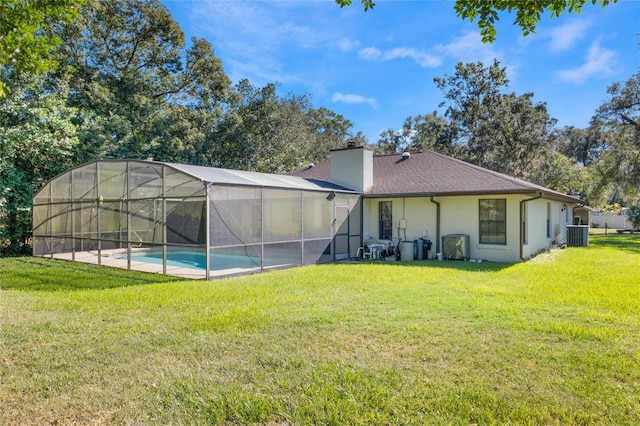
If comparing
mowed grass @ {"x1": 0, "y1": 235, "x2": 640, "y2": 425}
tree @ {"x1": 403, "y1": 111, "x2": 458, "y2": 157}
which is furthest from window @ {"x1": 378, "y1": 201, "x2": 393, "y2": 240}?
tree @ {"x1": 403, "y1": 111, "x2": 458, "y2": 157}

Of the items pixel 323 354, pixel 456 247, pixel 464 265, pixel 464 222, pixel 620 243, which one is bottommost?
pixel 323 354

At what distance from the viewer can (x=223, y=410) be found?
3.12 meters

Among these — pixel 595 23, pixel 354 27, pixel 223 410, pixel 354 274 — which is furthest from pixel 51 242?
pixel 595 23

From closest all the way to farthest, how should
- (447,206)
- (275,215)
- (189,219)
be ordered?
(189,219)
(275,215)
(447,206)

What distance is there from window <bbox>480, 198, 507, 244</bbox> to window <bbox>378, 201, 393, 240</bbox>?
306cm

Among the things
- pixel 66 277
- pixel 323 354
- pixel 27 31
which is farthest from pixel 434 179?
pixel 27 31

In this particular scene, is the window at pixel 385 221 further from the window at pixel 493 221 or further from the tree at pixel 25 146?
the tree at pixel 25 146

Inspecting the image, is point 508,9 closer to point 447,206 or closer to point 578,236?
point 447,206

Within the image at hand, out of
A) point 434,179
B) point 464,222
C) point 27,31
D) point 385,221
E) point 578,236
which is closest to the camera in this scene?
point 27,31

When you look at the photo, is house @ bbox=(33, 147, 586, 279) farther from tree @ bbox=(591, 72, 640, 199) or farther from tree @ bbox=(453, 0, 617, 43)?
tree @ bbox=(591, 72, 640, 199)

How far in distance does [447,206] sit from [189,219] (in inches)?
321

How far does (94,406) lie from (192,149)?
62.3ft

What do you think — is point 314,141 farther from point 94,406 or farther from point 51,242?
point 94,406

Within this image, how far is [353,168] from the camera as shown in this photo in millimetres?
14695
